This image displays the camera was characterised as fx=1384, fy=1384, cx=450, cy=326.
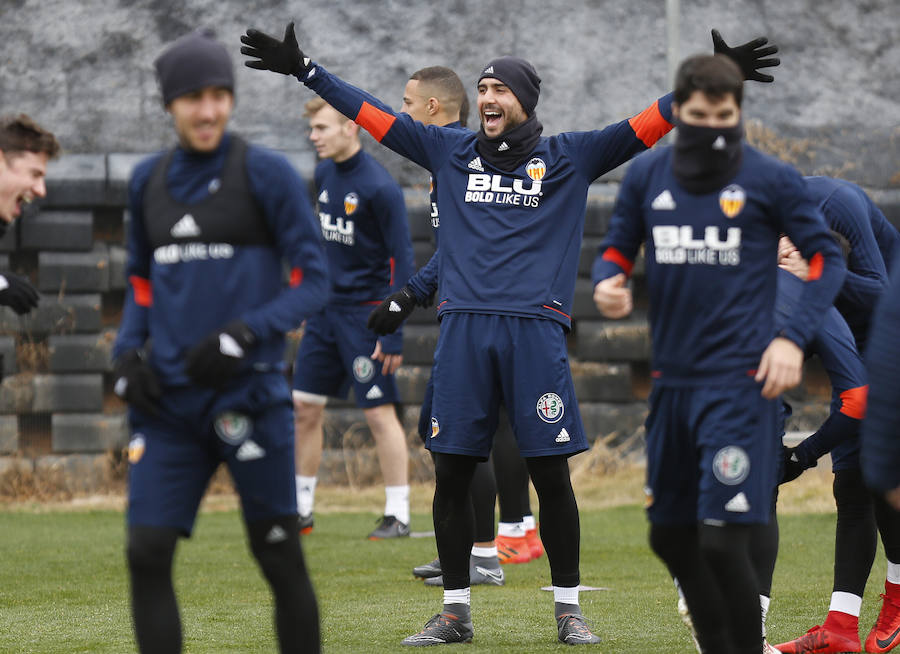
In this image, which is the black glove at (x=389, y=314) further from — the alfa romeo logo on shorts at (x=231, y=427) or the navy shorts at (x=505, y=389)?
the alfa romeo logo on shorts at (x=231, y=427)

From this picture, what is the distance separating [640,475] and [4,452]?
15.1ft

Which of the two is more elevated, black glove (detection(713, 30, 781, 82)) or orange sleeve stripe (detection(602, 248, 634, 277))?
black glove (detection(713, 30, 781, 82))

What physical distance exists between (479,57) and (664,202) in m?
7.56

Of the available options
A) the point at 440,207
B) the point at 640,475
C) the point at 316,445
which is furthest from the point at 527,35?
the point at 440,207

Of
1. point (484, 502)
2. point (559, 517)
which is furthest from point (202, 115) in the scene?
point (484, 502)

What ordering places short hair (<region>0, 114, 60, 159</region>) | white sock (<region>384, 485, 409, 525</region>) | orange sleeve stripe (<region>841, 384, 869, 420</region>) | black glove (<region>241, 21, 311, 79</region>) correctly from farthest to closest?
white sock (<region>384, 485, 409, 525</region>), black glove (<region>241, 21, 311, 79</region>), orange sleeve stripe (<region>841, 384, 869, 420</region>), short hair (<region>0, 114, 60, 159</region>)

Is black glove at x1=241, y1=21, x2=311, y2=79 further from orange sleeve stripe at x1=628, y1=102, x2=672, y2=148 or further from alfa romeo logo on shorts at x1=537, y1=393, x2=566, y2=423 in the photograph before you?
alfa romeo logo on shorts at x1=537, y1=393, x2=566, y2=423

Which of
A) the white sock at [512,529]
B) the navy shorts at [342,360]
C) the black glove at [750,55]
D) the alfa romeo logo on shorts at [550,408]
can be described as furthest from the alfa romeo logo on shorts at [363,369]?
the black glove at [750,55]

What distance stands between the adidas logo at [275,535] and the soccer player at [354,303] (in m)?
3.98

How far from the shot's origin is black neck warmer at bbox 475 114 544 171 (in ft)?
17.1

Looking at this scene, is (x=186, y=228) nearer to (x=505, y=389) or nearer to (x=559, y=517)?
(x=505, y=389)

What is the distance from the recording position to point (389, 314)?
5746mm

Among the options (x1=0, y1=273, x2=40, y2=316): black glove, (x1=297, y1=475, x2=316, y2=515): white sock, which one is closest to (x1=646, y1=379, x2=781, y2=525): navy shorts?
(x1=0, y1=273, x2=40, y2=316): black glove

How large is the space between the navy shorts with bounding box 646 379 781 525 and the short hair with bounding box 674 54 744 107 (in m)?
0.80
